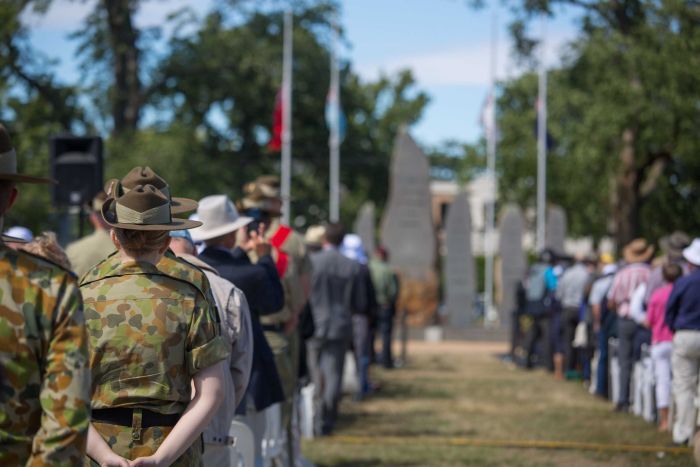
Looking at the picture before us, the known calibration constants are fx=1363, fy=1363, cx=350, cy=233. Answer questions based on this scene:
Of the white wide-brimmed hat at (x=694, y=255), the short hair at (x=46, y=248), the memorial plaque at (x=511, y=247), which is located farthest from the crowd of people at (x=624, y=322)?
the memorial plaque at (x=511, y=247)

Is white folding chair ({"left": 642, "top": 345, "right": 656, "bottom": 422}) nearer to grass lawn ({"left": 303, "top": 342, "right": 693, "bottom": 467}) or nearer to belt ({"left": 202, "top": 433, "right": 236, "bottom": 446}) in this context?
grass lawn ({"left": 303, "top": 342, "right": 693, "bottom": 467})

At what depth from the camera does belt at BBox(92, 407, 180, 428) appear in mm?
4469

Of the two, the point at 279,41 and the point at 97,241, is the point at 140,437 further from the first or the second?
the point at 279,41

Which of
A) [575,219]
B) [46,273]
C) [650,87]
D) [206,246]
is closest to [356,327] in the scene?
[206,246]

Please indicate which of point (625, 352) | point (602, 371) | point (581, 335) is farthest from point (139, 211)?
point (581, 335)

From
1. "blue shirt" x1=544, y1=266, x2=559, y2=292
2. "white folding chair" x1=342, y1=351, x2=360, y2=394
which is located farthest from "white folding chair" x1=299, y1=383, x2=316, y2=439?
"blue shirt" x1=544, y1=266, x2=559, y2=292

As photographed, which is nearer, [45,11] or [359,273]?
[359,273]

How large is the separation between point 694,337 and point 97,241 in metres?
5.11

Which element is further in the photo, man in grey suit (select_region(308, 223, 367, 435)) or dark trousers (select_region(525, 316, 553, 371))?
dark trousers (select_region(525, 316, 553, 371))

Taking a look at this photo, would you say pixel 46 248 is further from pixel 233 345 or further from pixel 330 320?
pixel 330 320

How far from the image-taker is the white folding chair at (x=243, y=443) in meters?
7.18

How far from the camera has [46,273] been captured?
3420 mm

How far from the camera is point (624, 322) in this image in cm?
1486

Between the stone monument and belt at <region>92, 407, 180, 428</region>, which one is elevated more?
the stone monument
